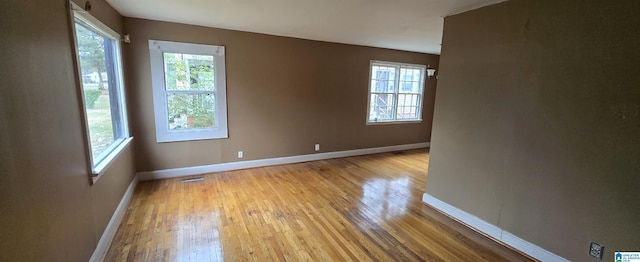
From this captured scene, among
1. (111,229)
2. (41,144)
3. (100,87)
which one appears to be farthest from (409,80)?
(41,144)

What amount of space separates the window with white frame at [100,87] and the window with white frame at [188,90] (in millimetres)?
530

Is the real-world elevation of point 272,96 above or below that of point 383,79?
below

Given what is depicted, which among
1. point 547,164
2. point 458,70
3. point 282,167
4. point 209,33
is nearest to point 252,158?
point 282,167

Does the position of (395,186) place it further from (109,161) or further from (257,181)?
(109,161)

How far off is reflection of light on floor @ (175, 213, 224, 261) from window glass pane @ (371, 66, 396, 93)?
4.03 m

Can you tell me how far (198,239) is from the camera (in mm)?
2463

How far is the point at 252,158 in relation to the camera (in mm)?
4605

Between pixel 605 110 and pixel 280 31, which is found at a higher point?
pixel 280 31

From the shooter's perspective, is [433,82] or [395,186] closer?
[395,186]

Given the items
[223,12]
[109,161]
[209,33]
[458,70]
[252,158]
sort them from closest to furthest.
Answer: [109,161] → [458,70] → [223,12] → [209,33] → [252,158]

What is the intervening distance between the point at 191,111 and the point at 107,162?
1.69 m

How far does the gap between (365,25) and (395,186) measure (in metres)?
2.29

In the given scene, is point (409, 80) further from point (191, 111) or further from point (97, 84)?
point (97, 84)

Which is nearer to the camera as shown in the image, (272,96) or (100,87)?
(100,87)
